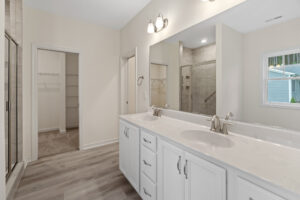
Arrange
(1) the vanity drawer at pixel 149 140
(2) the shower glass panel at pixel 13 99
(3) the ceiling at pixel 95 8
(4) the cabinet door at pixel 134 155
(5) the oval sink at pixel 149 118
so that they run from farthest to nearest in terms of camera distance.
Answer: (3) the ceiling at pixel 95 8
(5) the oval sink at pixel 149 118
(2) the shower glass panel at pixel 13 99
(4) the cabinet door at pixel 134 155
(1) the vanity drawer at pixel 149 140

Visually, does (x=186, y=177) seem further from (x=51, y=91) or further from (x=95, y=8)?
(x=51, y=91)

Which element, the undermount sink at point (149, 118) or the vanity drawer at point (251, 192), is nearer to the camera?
the vanity drawer at point (251, 192)

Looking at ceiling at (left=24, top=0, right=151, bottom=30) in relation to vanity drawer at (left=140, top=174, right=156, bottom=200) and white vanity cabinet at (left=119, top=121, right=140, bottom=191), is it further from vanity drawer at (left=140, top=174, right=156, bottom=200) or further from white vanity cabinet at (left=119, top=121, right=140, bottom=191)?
vanity drawer at (left=140, top=174, right=156, bottom=200)

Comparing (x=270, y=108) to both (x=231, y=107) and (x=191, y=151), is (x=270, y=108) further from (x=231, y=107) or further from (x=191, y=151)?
(x=191, y=151)

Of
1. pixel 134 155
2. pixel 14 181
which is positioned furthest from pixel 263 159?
pixel 14 181

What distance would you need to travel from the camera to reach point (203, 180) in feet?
2.63

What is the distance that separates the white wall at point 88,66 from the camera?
7.31 ft

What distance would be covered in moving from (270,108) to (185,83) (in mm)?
843

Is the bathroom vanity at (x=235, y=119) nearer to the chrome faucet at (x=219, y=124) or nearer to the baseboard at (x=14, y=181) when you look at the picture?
the chrome faucet at (x=219, y=124)

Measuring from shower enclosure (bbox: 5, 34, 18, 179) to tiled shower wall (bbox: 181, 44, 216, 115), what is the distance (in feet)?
6.92

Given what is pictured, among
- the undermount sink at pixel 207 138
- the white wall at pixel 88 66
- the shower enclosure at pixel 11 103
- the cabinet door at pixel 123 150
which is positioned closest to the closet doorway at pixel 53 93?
the white wall at pixel 88 66

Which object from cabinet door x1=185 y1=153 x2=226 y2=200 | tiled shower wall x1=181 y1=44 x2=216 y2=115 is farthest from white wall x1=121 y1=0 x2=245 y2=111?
cabinet door x1=185 y1=153 x2=226 y2=200

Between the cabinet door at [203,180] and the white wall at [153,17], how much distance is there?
49.3 inches

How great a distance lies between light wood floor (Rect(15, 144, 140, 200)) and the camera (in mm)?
1528
